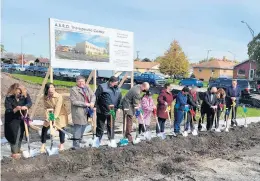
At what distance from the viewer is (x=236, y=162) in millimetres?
7465

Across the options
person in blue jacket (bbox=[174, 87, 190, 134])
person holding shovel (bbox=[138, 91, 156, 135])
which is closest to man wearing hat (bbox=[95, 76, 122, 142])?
person holding shovel (bbox=[138, 91, 156, 135])

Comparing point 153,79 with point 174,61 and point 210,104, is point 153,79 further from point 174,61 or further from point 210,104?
point 210,104

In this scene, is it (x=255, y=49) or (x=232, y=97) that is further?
(x=255, y=49)

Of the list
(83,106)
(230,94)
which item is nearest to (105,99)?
(83,106)

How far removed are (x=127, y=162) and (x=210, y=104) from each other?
15.8 ft

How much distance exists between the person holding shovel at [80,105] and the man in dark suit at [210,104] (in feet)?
15.3

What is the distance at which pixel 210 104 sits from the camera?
10648mm

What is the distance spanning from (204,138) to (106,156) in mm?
3573

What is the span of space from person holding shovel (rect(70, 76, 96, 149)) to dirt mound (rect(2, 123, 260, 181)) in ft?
2.12

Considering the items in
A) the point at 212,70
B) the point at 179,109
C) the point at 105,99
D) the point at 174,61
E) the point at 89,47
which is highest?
the point at 174,61

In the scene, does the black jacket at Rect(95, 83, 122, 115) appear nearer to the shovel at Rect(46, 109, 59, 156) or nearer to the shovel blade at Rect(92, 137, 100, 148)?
the shovel blade at Rect(92, 137, 100, 148)

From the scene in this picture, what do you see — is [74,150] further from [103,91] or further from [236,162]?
[236,162]

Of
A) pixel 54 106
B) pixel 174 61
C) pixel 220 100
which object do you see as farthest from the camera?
pixel 174 61

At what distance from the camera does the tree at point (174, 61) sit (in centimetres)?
5659
